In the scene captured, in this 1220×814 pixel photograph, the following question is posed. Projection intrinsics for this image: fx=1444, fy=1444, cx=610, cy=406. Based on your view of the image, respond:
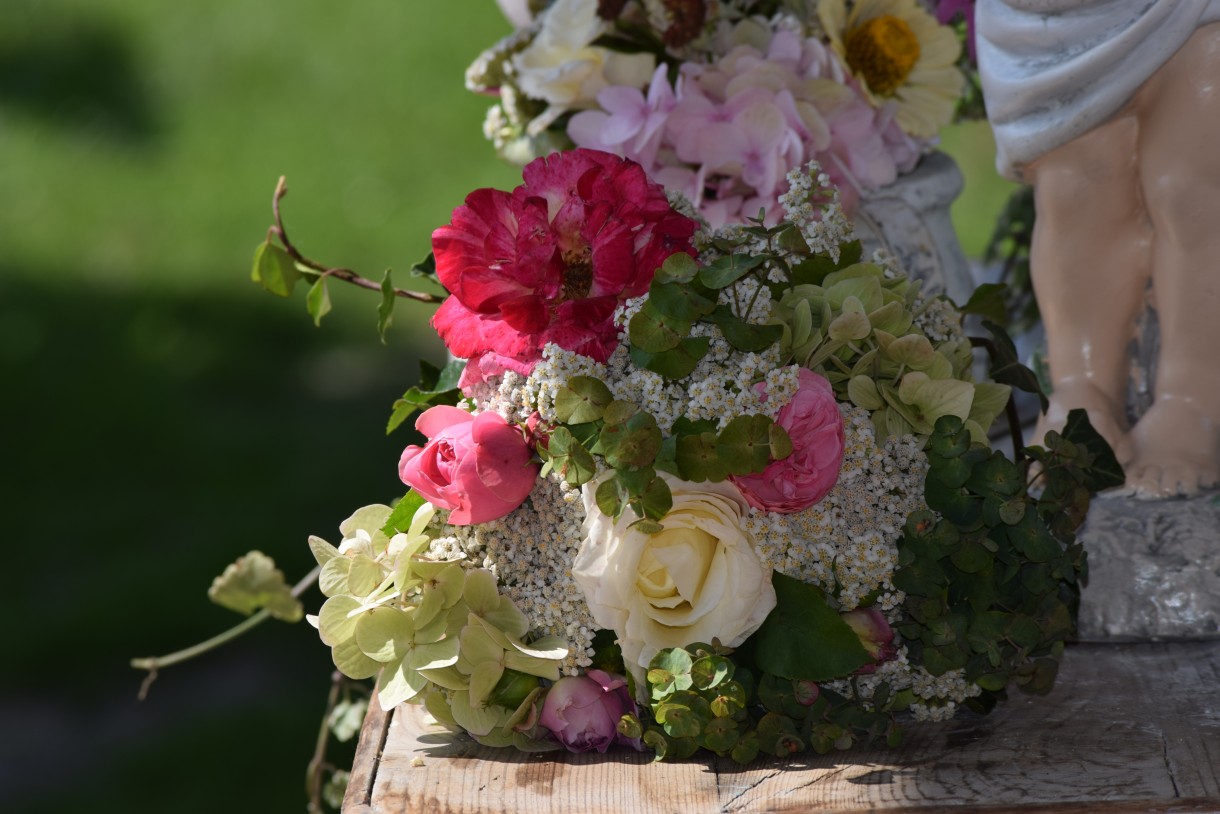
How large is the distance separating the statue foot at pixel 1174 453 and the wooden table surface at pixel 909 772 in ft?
0.78

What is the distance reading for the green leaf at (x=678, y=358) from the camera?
1091 mm

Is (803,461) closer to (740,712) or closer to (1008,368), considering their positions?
(740,712)

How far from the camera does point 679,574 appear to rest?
42.3 inches

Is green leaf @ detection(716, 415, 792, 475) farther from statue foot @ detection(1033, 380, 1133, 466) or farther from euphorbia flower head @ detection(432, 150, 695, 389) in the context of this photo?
statue foot @ detection(1033, 380, 1133, 466)

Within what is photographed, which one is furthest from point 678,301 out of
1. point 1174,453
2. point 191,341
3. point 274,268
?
point 191,341

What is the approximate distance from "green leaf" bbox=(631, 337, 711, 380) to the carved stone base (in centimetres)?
51

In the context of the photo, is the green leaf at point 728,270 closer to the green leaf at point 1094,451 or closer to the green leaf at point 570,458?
the green leaf at point 570,458

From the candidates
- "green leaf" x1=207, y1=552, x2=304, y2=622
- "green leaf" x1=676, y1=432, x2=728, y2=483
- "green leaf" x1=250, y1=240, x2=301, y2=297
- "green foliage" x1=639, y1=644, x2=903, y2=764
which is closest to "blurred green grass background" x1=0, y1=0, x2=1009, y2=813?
"green leaf" x1=207, y1=552, x2=304, y2=622

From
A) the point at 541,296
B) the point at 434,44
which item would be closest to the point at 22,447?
the point at 434,44

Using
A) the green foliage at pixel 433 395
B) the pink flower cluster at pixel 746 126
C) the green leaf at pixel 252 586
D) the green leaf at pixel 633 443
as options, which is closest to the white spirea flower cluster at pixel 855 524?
the green leaf at pixel 633 443

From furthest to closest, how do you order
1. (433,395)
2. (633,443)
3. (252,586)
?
(252,586) < (433,395) < (633,443)

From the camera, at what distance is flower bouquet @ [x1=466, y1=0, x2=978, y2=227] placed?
1.56 metres

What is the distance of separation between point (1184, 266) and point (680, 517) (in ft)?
2.07

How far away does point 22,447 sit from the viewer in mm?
3449
